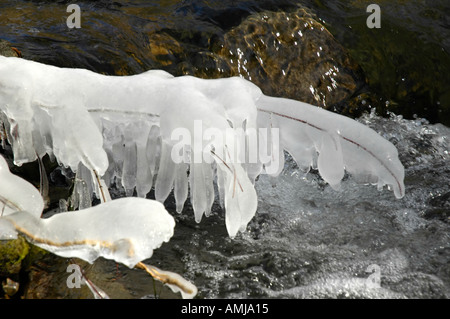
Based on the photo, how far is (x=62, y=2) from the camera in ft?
15.5

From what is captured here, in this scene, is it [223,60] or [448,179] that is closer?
[448,179]

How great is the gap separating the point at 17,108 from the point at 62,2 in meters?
2.42

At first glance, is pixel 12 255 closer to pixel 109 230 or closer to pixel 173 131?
pixel 109 230

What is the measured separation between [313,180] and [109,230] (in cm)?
194

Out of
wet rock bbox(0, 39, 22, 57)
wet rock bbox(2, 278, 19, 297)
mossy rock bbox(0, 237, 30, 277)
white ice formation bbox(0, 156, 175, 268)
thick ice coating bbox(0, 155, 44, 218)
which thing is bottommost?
wet rock bbox(2, 278, 19, 297)

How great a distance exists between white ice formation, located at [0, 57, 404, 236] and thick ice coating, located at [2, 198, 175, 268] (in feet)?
1.05

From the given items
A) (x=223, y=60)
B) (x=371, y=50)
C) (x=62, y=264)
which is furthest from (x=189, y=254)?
(x=371, y=50)

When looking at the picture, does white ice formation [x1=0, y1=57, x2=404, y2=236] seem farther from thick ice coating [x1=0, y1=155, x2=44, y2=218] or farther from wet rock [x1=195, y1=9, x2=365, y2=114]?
wet rock [x1=195, y1=9, x2=365, y2=114]

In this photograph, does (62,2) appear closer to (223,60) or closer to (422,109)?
(223,60)

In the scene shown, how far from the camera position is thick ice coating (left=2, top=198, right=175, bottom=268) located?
2.10 meters

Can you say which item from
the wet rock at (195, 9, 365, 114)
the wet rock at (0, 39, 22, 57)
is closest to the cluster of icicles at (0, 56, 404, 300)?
the wet rock at (0, 39, 22, 57)

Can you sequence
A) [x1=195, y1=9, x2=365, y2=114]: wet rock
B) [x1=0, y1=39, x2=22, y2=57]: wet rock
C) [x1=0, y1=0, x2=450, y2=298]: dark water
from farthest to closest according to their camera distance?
[x1=195, y1=9, x2=365, y2=114]: wet rock < [x1=0, y1=39, x2=22, y2=57]: wet rock < [x1=0, y1=0, x2=450, y2=298]: dark water

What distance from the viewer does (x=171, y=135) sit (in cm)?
243

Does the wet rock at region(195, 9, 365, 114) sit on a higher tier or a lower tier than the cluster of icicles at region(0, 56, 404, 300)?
→ lower
